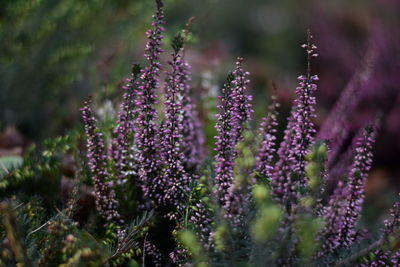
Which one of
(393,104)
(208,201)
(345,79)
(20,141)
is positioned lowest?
(208,201)

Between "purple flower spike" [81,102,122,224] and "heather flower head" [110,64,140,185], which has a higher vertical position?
"heather flower head" [110,64,140,185]

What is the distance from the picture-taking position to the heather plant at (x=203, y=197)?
3.79 feet

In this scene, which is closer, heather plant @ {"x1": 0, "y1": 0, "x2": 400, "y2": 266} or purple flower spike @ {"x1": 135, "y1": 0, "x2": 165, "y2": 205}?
heather plant @ {"x1": 0, "y1": 0, "x2": 400, "y2": 266}

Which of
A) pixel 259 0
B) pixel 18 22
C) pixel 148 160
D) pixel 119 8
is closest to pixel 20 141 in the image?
pixel 18 22

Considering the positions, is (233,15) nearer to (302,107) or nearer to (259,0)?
(259,0)

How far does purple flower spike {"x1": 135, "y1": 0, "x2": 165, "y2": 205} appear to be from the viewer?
1.48 meters

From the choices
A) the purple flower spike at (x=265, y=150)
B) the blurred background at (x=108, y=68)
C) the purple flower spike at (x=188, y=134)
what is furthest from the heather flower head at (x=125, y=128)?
the blurred background at (x=108, y=68)

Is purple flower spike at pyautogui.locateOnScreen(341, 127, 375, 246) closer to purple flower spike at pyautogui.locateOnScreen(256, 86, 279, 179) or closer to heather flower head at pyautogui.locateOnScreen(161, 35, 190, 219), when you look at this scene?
purple flower spike at pyautogui.locateOnScreen(256, 86, 279, 179)

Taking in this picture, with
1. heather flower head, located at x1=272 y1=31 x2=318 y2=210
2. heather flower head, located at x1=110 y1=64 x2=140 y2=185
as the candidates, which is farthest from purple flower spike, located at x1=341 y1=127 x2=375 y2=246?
heather flower head, located at x1=110 y1=64 x2=140 y2=185

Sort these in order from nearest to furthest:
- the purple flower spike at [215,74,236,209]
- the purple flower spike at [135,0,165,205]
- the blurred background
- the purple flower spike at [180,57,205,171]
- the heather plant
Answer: the heather plant < the purple flower spike at [215,74,236,209] < the purple flower spike at [135,0,165,205] < the purple flower spike at [180,57,205,171] < the blurred background

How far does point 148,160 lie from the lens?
60.4 inches

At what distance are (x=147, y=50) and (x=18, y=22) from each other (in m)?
1.80

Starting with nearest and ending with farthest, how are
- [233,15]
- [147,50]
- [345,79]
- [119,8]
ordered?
[147,50]
[119,8]
[345,79]
[233,15]

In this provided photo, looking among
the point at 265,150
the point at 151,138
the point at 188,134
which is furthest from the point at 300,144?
the point at 188,134
